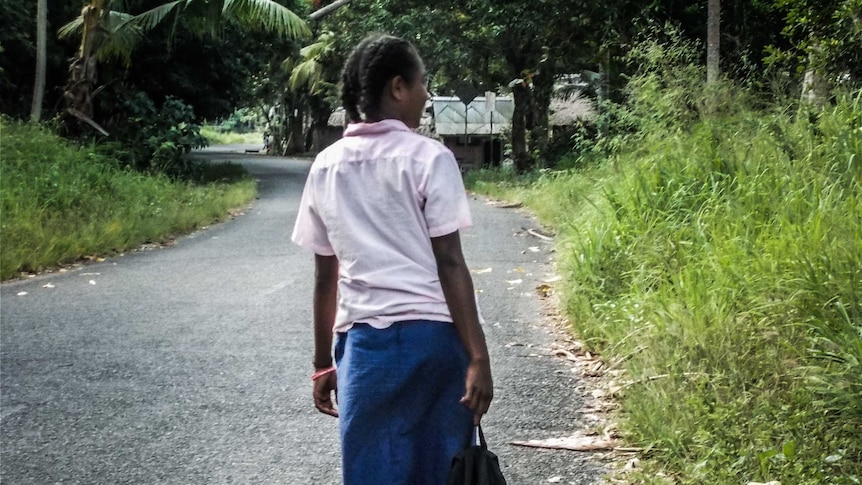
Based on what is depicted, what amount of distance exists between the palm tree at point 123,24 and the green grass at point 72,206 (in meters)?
2.30

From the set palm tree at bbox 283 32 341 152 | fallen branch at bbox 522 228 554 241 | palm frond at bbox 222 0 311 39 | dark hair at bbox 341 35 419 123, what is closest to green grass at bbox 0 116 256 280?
palm frond at bbox 222 0 311 39

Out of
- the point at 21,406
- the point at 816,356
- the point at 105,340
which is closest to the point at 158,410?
the point at 21,406

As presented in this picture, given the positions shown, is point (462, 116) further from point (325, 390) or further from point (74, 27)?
point (325, 390)

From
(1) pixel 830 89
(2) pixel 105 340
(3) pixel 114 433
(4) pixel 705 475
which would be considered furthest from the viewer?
(1) pixel 830 89

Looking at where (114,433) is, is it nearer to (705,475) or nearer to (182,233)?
(705,475)

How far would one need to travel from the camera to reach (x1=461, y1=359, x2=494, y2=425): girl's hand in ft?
8.43

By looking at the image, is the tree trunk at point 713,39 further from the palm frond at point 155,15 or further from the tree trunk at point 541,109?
the tree trunk at point 541,109

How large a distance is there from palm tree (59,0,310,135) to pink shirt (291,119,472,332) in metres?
15.1

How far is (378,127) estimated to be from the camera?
259 centimetres

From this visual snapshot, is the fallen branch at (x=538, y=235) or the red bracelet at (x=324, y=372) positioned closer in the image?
the red bracelet at (x=324, y=372)

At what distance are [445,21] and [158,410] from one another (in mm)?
18115

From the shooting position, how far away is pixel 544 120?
2462 centimetres

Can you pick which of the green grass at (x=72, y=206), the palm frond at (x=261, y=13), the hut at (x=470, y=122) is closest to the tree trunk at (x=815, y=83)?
the green grass at (x=72, y=206)

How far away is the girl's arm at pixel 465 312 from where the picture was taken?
2.53 m
